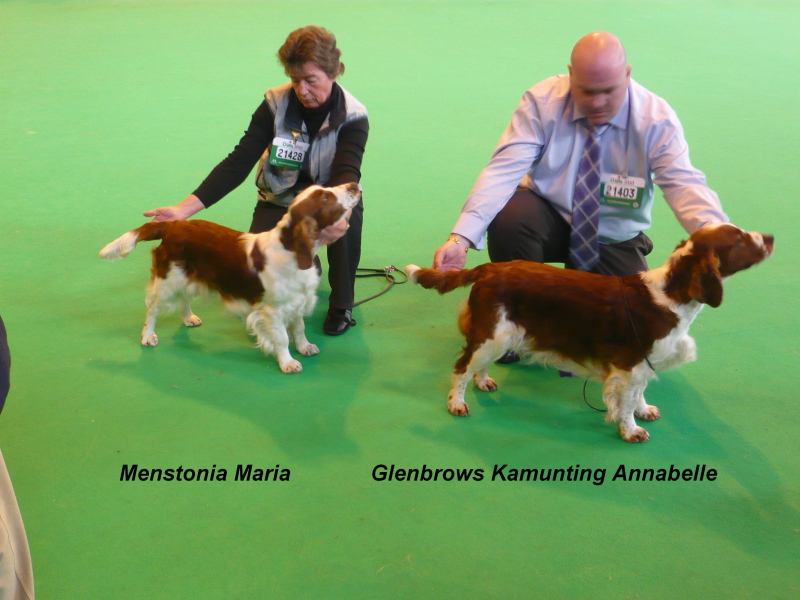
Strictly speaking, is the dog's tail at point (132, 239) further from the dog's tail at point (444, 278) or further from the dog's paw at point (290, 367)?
the dog's tail at point (444, 278)

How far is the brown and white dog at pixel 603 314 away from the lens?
2.51m

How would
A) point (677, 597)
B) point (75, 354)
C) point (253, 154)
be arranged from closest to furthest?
point (677, 597), point (75, 354), point (253, 154)

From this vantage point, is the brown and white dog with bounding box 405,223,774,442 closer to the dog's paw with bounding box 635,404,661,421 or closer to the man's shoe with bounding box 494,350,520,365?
the dog's paw with bounding box 635,404,661,421

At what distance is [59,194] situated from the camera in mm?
5066

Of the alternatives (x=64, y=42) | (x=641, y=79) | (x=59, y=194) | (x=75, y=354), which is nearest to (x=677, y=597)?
(x=75, y=354)

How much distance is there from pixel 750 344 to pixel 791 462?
868mm

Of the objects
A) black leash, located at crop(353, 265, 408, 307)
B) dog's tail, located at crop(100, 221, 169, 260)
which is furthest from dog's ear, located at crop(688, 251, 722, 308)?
dog's tail, located at crop(100, 221, 169, 260)

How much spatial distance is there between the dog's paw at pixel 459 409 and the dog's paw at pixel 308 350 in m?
0.79

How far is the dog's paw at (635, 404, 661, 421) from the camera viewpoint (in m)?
2.96

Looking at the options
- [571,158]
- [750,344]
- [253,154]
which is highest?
[571,158]

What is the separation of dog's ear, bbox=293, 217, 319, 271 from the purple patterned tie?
3.87 feet

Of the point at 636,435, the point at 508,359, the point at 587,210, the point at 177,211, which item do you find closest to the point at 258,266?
the point at 177,211

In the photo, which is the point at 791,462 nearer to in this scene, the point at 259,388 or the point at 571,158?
the point at 571,158

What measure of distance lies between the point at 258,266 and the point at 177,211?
2.10 feet
